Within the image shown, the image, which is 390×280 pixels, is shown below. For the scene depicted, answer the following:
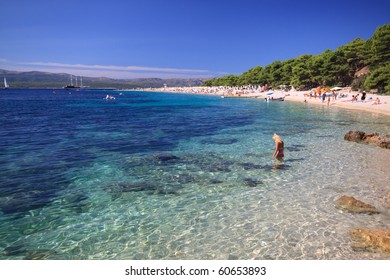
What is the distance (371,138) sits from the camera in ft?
55.1

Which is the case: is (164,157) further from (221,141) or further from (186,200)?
(221,141)

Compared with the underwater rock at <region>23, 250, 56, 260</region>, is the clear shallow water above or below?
above

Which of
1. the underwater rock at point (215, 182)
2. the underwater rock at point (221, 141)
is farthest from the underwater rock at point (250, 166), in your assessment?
the underwater rock at point (221, 141)

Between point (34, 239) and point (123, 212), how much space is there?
2.27 meters

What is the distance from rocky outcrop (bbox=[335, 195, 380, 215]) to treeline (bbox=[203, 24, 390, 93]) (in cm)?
4115

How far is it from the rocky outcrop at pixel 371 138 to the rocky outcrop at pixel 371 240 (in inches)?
431

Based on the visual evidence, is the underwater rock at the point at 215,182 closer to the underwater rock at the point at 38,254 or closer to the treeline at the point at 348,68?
the underwater rock at the point at 38,254

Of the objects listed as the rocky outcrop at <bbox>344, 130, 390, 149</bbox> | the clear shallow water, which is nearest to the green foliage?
the rocky outcrop at <bbox>344, 130, 390, 149</bbox>

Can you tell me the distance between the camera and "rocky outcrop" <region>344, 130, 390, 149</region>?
15.6 meters

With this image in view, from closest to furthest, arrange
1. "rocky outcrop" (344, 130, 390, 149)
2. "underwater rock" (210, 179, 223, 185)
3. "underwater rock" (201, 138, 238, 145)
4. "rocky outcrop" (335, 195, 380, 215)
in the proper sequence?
"rocky outcrop" (335, 195, 380, 215) < "underwater rock" (210, 179, 223, 185) < "rocky outcrop" (344, 130, 390, 149) < "underwater rock" (201, 138, 238, 145)

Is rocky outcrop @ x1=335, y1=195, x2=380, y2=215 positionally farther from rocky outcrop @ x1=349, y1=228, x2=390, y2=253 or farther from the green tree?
the green tree

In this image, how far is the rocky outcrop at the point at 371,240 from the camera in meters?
6.17

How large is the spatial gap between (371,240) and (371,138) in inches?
491
